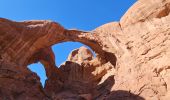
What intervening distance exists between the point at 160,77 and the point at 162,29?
389 centimetres

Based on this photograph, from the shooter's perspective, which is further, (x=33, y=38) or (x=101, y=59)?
(x=101, y=59)

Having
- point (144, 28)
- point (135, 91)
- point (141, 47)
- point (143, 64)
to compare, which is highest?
point (144, 28)

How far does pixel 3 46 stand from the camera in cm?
1866

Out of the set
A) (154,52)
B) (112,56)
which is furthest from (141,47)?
(112,56)

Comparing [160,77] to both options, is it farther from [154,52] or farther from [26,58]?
[26,58]

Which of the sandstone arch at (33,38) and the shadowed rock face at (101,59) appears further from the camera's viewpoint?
the sandstone arch at (33,38)

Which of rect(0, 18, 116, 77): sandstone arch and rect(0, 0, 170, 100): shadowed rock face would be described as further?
rect(0, 18, 116, 77): sandstone arch

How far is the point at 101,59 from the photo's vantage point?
23219mm

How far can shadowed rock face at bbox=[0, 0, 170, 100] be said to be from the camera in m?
15.7

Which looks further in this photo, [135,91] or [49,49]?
[49,49]

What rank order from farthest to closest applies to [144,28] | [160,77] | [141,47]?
[144,28] < [141,47] < [160,77]

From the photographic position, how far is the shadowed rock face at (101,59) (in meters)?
15.7

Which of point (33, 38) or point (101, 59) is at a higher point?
point (33, 38)

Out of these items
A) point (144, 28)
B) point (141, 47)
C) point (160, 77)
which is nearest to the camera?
point (160, 77)
